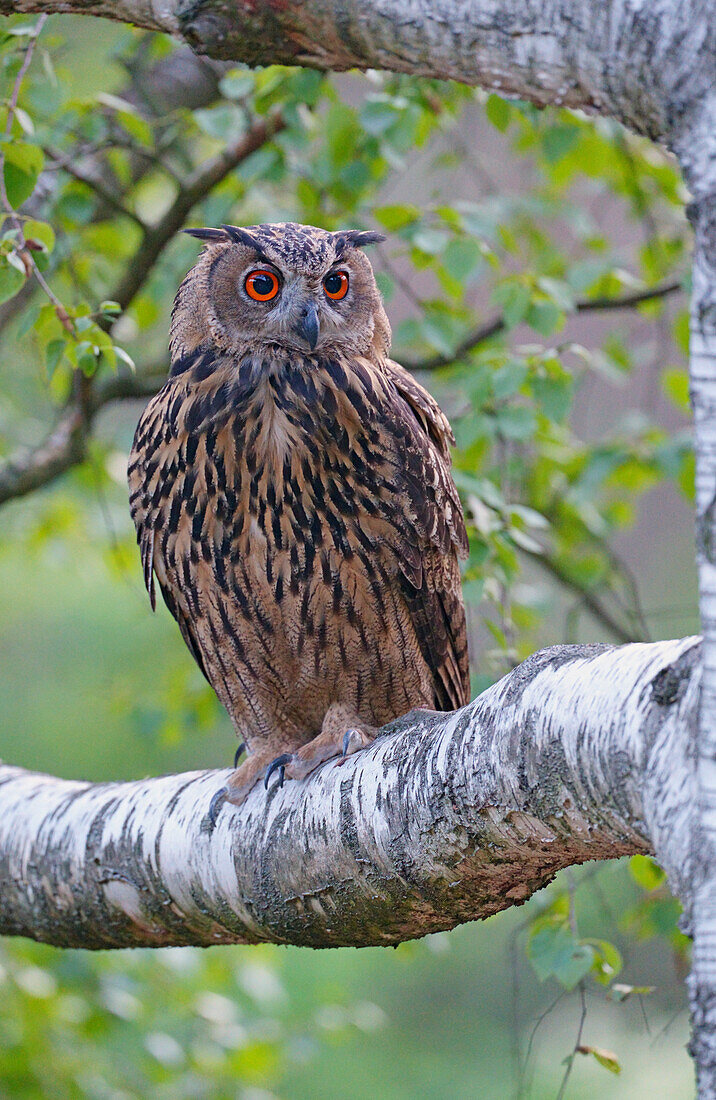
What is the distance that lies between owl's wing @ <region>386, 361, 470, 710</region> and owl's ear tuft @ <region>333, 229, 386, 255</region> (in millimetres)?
238

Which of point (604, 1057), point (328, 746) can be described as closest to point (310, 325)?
point (328, 746)

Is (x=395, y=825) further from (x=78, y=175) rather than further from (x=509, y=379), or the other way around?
(x=78, y=175)

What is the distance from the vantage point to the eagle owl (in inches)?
80.9

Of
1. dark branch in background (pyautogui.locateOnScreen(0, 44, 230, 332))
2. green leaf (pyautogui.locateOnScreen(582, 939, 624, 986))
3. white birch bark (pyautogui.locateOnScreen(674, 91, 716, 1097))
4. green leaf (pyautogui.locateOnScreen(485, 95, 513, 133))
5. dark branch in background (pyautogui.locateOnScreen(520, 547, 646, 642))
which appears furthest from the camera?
dark branch in background (pyautogui.locateOnScreen(0, 44, 230, 332))

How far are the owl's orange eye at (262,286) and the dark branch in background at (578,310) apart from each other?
2.90 feet

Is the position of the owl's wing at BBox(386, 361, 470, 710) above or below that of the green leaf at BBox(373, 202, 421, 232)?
below

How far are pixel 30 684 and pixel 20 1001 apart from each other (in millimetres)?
3407

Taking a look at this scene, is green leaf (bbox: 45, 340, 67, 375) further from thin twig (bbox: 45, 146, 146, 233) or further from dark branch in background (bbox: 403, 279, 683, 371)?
dark branch in background (bbox: 403, 279, 683, 371)

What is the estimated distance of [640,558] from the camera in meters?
7.08

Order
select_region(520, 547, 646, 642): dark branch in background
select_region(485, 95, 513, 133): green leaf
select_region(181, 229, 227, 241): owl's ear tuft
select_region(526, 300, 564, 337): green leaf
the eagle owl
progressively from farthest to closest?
1. select_region(520, 547, 646, 642): dark branch in background
2. select_region(485, 95, 513, 133): green leaf
3. select_region(526, 300, 564, 337): green leaf
4. select_region(181, 229, 227, 241): owl's ear tuft
5. the eagle owl

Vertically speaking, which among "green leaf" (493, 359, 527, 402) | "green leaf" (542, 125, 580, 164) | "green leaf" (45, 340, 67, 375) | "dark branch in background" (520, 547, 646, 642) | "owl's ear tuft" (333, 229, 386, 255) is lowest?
"dark branch in background" (520, 547, 646, 642)

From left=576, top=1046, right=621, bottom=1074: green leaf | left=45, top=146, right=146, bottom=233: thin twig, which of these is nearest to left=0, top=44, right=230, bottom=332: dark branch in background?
left=45, top=146, right=146, bottom=233: thin twig

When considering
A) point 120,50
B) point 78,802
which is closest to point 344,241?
point 120,50

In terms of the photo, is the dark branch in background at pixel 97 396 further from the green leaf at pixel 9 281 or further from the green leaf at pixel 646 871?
the green leaf at pixel 646 871
